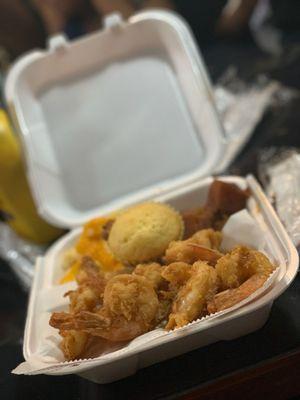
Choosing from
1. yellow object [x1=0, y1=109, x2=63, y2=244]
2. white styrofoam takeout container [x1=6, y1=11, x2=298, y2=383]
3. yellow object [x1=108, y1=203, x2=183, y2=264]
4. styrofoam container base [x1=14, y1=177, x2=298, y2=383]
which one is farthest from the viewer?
yellow object [x1=0, y1=109, x2=63, y2=244]

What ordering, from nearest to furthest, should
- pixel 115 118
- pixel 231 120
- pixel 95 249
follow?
pixel 95 249 < pixel 115 118 < pixel 231 120

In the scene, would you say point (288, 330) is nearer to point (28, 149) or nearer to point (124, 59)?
point (28, 149)

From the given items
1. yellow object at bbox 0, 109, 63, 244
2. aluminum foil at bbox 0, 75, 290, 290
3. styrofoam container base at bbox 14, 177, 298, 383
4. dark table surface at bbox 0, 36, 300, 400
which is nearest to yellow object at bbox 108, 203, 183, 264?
styrofoam container base at bbox 14, 177, 298, 383

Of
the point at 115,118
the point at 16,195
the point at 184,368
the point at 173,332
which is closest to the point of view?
the point at 173,332

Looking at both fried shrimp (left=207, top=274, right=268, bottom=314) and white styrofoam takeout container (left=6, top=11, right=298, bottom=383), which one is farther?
white styrofoam takeout container (left=6, top=11, right=298, bottom=383)

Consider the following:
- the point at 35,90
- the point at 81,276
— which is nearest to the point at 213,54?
the point at 35,90

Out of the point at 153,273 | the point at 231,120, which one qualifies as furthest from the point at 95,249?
the point at 231,120

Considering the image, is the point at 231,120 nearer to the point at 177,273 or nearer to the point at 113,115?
the point at 113,115

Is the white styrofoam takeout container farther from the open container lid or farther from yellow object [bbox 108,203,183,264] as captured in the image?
yellow object [bbox 108,203,183,264]
